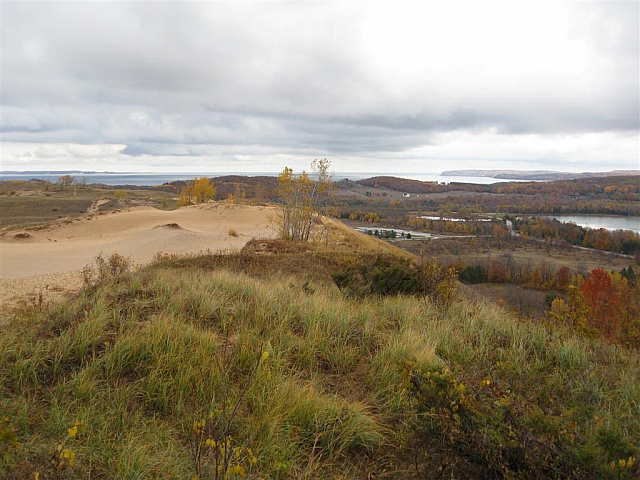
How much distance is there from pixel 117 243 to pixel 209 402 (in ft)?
72.4

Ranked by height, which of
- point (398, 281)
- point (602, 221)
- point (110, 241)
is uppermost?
point (398, 281)

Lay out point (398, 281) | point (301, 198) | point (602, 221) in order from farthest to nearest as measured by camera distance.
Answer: point (602, 221)
point (301, 198)
point (398, 281)

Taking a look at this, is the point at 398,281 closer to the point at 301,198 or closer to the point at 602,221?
the point at 301,198

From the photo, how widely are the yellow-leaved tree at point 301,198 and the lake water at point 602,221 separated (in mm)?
105250

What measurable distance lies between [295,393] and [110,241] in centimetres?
2362

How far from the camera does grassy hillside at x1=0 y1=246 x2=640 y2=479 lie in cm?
237

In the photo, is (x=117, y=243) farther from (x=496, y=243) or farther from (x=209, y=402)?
(x=496, y=243)

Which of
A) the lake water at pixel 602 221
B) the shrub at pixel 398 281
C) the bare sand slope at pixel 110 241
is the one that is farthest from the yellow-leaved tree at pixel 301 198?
the lake water at pixel 602 221

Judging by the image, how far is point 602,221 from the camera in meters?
115

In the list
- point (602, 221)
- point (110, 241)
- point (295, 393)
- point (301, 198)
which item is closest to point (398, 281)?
point (295, 393)

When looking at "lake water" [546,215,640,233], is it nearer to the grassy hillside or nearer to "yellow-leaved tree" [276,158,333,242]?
"yellow-leaved tree" [276,158,333,242]

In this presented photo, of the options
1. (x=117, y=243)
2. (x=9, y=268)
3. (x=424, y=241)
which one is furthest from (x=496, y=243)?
(x=9, y=268)

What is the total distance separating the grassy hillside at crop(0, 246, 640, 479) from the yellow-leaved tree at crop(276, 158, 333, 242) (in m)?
15.3

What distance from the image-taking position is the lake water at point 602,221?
346 ft
